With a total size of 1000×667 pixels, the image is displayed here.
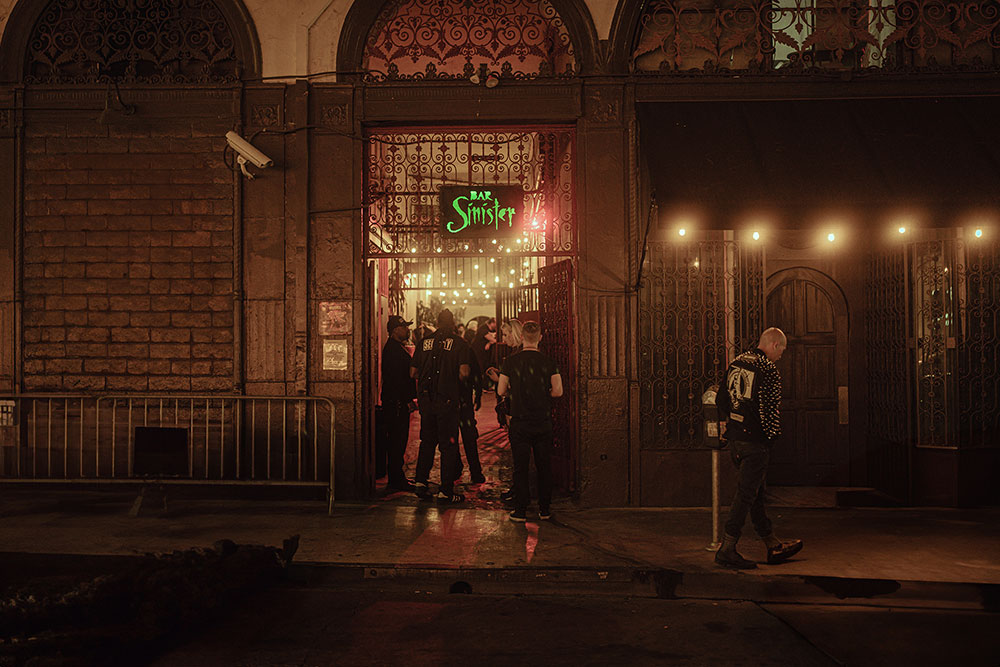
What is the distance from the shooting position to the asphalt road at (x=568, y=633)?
16.0 ft

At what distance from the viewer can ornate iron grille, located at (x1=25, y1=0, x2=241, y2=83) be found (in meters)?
9.57

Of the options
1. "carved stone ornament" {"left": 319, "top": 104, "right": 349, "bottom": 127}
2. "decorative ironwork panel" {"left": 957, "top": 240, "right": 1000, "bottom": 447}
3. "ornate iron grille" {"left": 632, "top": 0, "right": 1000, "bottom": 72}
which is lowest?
"decorative ironwork panel" {"left": 957, "top": 240, "right": 1000, "bottom": 447}

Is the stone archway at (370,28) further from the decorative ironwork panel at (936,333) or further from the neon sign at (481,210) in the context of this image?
the decorative ironwork panel at (936,333)

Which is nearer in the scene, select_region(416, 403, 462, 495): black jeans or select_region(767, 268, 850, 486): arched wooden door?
select_region(416, 403, 462, 495): black jeans

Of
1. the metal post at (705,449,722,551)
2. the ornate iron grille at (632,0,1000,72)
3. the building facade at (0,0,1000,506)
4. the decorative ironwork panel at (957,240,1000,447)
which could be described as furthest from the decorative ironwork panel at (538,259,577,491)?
the decorative ironwork panel at (957,240,1000,447)

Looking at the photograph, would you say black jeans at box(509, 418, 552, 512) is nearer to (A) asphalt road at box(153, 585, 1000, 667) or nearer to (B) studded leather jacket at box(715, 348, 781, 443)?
(A) asphalt road at box(153, 585, 1000, 667)

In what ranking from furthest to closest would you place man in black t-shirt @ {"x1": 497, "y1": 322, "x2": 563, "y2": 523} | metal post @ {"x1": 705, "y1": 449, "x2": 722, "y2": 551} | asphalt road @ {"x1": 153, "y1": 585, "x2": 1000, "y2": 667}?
man in black t-shirt @ {"x1": 497, "y1": 322, "x2": 563, "y2": 523} < metal post @ {"x1": 705, "y1": 449, "x2": 722, "y2": 551} < asphalt road @ {"x1": 153, "y1": 585, "x2": 1000, "y2": 667}

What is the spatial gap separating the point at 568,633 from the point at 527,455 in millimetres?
3082

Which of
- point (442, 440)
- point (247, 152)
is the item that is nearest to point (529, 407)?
point (442, 440)

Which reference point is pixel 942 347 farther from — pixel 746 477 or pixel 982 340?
pixel 746 477

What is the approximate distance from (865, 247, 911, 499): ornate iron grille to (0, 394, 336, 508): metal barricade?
267 inches

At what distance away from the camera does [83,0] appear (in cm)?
962

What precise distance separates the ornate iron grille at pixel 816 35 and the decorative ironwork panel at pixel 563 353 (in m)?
2.70

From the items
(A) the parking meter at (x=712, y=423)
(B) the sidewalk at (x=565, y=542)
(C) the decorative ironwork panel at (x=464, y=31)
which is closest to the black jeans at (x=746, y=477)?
(A) the parking meter at (x=712, y=423)
